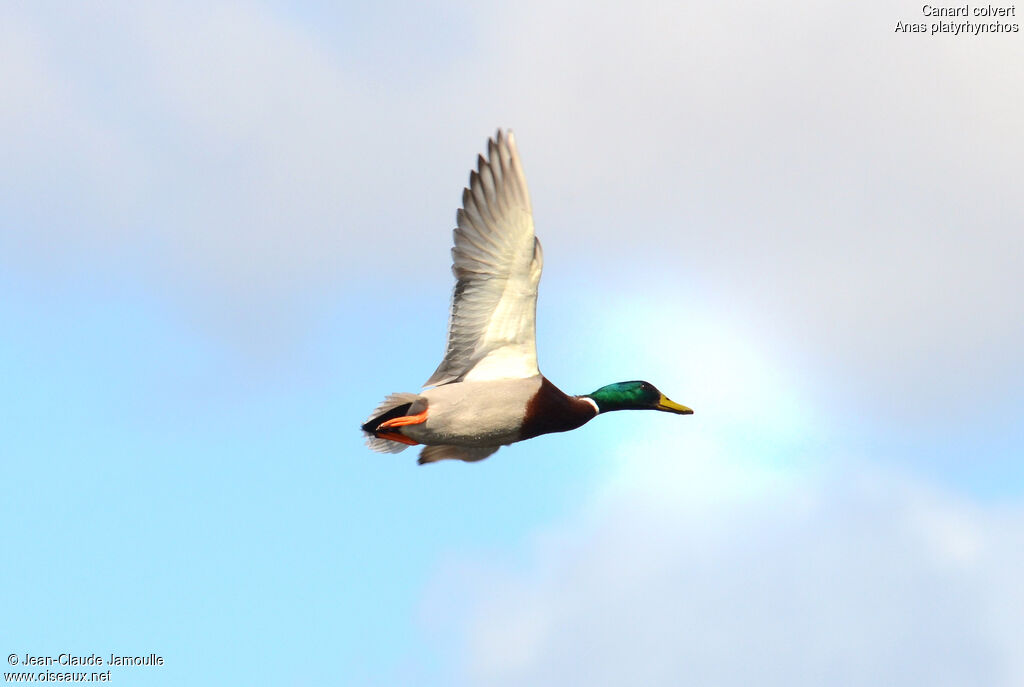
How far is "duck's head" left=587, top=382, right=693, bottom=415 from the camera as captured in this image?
26719 millimetres

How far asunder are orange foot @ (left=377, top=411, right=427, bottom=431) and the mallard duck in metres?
0.01

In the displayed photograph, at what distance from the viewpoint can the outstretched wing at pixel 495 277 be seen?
24.2 m

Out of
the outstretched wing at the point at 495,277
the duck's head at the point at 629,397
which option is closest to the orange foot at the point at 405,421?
the outstretched wing at the point at 495,277

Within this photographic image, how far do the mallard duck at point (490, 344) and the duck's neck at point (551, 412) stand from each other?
0.5 inches

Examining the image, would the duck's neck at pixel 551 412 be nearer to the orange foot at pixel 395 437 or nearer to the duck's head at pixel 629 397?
the duck's head at pixel 629 397

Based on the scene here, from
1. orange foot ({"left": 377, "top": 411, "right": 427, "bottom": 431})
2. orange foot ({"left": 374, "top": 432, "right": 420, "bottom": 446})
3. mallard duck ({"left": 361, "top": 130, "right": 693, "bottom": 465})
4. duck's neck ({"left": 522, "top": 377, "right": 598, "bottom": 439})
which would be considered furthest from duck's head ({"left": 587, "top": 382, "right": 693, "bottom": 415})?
orange foot ({"left": 377, "top": 411, "right": 427, "bottom": 431})

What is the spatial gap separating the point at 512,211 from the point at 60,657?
8565 mm

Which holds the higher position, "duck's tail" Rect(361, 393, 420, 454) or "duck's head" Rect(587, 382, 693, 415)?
"duck's tail" Rect(361, 393, 420, 454)

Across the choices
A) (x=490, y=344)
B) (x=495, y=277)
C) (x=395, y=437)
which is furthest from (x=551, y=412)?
(x=395, y=437)

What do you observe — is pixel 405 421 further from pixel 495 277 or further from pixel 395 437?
pixel 495 277

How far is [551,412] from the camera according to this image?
81.7 feet

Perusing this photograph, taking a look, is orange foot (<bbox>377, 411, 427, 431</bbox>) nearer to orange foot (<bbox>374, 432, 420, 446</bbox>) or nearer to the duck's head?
orange foot (<bbox>374, 432, 420, 446</bbox>)

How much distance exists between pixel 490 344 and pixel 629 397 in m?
2.78

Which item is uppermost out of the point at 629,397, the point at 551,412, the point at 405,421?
the point at 405,421
